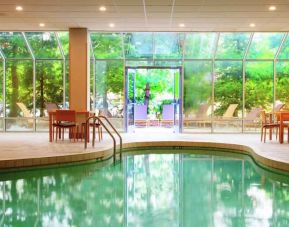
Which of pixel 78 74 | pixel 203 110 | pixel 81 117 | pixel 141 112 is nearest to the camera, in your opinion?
pixel 81 117

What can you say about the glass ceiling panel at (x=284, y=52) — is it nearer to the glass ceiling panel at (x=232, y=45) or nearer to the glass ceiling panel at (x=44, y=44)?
the glass ceiling panel at (x=232, y=45)

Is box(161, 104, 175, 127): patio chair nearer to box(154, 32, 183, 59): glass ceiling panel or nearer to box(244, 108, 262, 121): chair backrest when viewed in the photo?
box(154, 32, 183, 59): glass ceiling panel

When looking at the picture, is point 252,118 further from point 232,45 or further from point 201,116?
point 232,45

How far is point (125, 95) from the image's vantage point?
1317 centimetres

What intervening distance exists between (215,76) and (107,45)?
359cm

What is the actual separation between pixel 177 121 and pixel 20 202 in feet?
→ 29.0

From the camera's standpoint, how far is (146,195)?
5367 millimetres

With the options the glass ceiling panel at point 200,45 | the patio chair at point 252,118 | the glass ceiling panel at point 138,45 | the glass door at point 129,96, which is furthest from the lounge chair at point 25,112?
the patio chair at point 252,118

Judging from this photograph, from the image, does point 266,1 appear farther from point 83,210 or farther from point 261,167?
point 83,210

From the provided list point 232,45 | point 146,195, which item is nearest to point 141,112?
point 232,45

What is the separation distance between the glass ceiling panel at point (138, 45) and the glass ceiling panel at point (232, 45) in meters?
2.16

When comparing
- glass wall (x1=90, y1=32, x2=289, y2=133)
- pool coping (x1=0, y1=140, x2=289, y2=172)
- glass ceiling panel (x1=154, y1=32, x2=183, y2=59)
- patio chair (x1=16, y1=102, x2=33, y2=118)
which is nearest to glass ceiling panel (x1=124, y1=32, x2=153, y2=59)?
glass wall (x1=90, y1=32, x2=289, y2=133)

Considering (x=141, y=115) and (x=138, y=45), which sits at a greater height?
(x=138, y=45)

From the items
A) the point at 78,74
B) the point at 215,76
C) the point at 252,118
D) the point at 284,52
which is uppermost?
the point at 284,52
